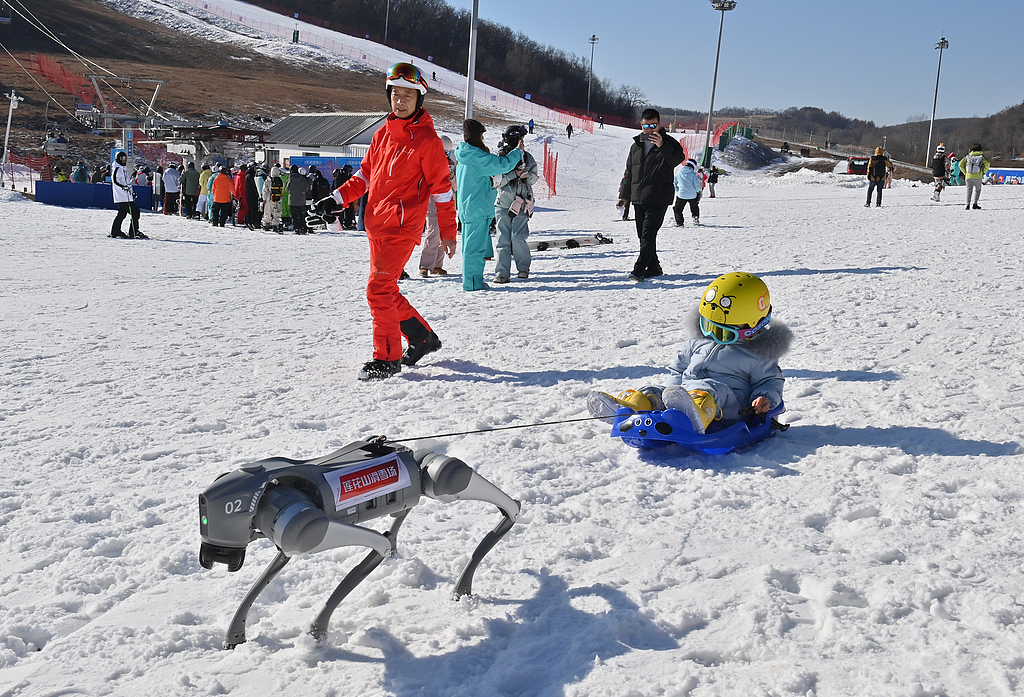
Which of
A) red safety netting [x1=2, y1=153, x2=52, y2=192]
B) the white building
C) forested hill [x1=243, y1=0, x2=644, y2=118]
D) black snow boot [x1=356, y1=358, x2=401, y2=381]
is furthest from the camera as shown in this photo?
forested hill [x1=243, y1=0, x2=644, y2=118]

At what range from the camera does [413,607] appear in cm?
249

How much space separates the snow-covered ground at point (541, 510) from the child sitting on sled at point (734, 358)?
0.81ft

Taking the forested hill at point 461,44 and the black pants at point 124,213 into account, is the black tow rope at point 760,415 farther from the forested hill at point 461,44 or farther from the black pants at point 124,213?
the forested hill at point 461,44

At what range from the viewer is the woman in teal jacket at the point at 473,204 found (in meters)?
7.57

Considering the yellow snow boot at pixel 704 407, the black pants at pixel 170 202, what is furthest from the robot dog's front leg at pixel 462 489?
the black pants at pixel 170 202

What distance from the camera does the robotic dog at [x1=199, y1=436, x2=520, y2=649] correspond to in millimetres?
1938

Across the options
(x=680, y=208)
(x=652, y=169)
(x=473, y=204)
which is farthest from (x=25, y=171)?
(x=652, y=169)

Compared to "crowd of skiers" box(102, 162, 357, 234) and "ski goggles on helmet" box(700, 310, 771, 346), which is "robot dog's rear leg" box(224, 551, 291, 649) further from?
"crowd of skiers" box(102, 162, 357, 234)

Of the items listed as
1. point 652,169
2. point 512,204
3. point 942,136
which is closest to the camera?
point 652,169

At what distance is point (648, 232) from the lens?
8570mm

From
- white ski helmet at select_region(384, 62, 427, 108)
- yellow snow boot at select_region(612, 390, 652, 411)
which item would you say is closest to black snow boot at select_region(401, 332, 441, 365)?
white ski helmet at select_region(384, 62, 427, 108)

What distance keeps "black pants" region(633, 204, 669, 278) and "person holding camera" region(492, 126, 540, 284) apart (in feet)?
3.93

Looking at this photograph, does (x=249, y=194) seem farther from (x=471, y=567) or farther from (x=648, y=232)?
(x=471, y=567)

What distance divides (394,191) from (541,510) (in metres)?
2.63
